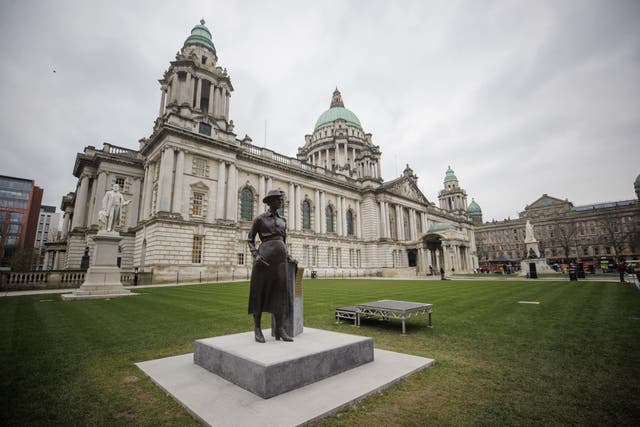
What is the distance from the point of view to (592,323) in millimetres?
7578

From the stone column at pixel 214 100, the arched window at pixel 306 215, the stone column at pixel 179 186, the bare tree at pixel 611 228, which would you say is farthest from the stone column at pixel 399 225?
the bare tree at pixel 611 228

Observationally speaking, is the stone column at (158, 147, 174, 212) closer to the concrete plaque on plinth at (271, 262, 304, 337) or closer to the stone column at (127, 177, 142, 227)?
the stone column at (127, 177, 142, 227)

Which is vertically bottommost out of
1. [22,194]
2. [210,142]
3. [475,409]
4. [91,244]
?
[475,409]

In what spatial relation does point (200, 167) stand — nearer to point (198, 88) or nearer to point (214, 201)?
point (214, 201)

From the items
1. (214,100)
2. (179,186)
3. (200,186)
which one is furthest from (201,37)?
(179,186)

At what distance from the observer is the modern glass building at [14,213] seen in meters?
66.4

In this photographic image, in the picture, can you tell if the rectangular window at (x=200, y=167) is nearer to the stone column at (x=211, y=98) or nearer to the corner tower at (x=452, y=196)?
the stone column at (x=211, y=98)

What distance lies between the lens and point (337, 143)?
62.7 m

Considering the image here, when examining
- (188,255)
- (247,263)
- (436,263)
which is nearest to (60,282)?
(188,255)

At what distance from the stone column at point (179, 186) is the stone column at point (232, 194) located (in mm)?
4580

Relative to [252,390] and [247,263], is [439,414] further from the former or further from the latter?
[247,263]

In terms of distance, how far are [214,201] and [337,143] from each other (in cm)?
3921

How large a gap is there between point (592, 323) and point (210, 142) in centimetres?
3056

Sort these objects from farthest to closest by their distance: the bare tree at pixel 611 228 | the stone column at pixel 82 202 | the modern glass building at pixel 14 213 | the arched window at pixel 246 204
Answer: the bare tree at pixel 611 228, the modern glass building at pixel 14 213, the arched window at pixel 246 204, the stone column at pixel 82 202
